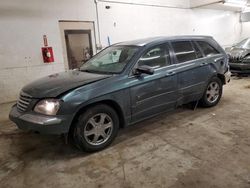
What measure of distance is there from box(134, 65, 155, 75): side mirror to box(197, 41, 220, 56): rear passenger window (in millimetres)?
1529

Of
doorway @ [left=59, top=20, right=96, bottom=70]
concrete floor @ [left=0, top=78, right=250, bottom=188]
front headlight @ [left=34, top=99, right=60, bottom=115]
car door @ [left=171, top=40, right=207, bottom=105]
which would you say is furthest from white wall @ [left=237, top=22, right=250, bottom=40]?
front headlight @ [left=34, top=99, right=60, bottom=115]

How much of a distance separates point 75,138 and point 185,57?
2174 mm

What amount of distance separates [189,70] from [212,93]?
0.96 meters

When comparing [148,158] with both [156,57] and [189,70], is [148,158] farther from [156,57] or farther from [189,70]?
[189,70]

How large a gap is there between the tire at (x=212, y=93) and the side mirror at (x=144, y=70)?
5.31ft

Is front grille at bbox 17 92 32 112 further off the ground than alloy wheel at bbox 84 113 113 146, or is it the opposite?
front grille at bbox 17 92 32 112

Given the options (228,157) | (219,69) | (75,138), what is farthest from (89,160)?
(219,69)

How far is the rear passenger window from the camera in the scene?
3822 mm

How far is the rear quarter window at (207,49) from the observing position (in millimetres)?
3814

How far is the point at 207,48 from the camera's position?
391 cm

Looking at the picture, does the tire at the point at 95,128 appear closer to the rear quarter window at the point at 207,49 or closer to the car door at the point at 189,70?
the car door at the point at 189,70

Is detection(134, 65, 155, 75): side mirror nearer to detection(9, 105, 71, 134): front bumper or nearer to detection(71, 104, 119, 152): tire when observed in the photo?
detection(71, 104, 119, 152): tire

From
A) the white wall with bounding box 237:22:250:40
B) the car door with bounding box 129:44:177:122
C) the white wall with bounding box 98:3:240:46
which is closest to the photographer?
the car door with bounding box 129:44:177:122

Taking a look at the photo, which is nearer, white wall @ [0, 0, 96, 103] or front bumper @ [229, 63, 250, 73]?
white wall @ [0, 0, 96, 103]
